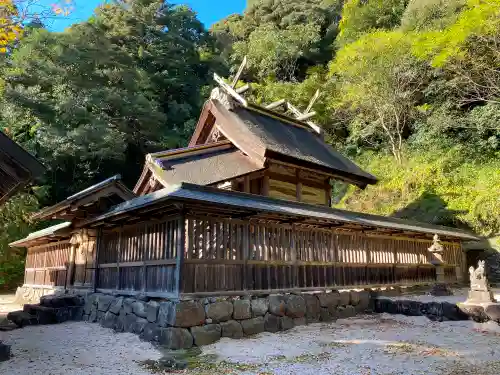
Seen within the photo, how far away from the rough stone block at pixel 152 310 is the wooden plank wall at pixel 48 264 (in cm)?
658

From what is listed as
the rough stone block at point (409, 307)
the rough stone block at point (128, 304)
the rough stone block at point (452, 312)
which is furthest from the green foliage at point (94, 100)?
the rough stone block at point (452, 312)

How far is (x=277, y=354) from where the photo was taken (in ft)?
21.8

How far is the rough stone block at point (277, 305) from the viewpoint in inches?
346

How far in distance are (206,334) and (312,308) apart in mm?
3390

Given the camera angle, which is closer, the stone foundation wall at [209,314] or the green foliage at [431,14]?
the stone foundation wall at [209,314]

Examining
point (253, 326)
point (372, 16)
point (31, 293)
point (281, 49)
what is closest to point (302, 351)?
point (253, 326)

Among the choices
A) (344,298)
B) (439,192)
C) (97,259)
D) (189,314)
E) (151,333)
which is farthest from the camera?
(439,192)

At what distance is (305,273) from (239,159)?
558 centimetres

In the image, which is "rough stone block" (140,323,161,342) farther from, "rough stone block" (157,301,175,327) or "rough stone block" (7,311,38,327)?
"rough stone block" (7,311,38,327)

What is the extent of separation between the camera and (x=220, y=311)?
7.84 m

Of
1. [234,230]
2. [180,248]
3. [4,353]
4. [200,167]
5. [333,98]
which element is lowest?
[4,353]

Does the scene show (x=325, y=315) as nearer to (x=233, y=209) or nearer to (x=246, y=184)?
(x=233, y=209)

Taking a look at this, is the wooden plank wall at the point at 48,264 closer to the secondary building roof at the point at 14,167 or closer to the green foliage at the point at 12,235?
the green foliage at the point at 12,235

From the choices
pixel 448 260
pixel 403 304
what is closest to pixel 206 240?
pixel 403 304
